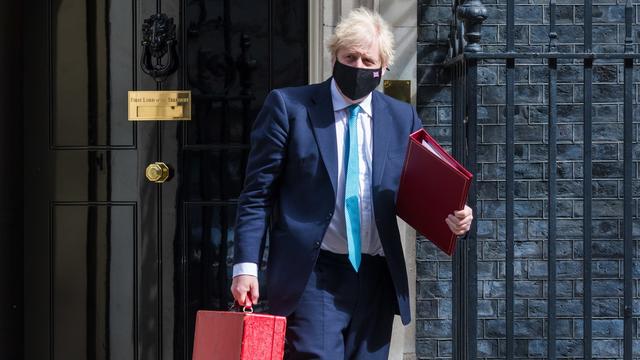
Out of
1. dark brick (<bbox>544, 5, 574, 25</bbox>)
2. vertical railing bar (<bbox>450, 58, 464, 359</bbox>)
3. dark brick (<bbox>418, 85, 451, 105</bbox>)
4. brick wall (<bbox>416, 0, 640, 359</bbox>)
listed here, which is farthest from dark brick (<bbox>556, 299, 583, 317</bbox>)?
dark brick (<bbox>544, 5, 574, 25</bbox>)

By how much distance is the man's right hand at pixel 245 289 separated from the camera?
333 centimetres

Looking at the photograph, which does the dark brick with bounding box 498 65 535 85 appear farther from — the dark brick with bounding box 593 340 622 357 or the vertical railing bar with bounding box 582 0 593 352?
the dark brick with bounding box 593 340 622 357

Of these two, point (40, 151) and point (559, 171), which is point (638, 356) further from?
point (40, 151)

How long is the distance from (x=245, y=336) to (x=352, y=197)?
58cm

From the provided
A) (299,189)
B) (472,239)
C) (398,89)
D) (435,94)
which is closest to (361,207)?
(299,189)

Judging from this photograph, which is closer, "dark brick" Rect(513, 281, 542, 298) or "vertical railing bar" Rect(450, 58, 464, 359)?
"vertical railing bar" Rect(450, 58, 464, 359)

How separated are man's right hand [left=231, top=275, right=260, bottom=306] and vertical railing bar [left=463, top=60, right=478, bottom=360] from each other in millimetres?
1247

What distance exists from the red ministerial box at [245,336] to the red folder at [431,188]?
600 millimetres

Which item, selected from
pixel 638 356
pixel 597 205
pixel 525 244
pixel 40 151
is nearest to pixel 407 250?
pixel 525 244

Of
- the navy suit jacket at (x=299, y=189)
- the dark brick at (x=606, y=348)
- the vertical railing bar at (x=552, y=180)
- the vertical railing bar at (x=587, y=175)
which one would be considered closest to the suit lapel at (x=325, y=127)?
the navy suit jacket at (x=299, y=189)

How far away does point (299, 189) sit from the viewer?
339 cm

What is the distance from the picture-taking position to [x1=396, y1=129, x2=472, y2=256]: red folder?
10.9 ft

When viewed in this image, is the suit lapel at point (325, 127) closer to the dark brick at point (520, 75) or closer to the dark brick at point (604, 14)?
the dark brick at point (520, 75)

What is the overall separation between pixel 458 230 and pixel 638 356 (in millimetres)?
2030
